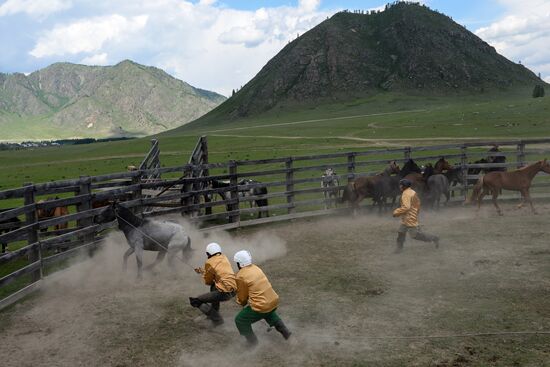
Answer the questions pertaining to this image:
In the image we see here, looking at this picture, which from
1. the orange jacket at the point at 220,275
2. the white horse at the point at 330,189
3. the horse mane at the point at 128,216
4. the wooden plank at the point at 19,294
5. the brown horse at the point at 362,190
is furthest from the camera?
the white horse at the point at 330,189

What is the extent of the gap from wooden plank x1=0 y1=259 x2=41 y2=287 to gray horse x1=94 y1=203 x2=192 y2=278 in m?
1.60

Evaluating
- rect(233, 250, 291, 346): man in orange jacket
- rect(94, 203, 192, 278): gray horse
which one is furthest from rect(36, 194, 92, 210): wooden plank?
rect(233, 250, 291, 346): man in orange jacket

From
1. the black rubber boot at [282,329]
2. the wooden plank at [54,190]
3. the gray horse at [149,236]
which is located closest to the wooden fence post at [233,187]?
the gray horse at [149,236]

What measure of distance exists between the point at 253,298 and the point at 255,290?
110 mm

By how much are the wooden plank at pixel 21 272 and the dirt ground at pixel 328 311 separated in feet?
1.47

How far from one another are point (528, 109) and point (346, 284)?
67.8 m

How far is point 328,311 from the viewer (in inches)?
307

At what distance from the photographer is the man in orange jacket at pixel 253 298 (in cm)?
652

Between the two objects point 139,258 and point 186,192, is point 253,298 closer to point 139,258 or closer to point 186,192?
point 139,258

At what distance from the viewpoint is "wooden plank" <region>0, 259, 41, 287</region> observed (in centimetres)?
866

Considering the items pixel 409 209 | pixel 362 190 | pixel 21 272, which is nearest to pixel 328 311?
pixel 409 209

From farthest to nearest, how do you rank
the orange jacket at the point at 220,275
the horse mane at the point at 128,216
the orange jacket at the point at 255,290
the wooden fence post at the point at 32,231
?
1. the horse mane at the point at 128,216
2. the wooden fence post at the point at 32,231
3. the orange jacket at the point at 220,275
4. the orange jacket at the point at 255,290

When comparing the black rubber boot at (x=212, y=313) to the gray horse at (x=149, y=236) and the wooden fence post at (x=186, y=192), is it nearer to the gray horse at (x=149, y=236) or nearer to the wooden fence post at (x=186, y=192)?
the gray horse at (x=149, y=236)

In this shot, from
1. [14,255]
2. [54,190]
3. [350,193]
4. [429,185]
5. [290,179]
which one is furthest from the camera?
[429,185]
